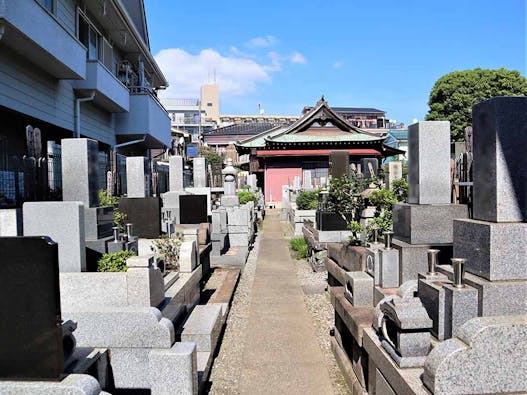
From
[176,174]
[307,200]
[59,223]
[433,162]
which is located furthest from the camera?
[307,200]

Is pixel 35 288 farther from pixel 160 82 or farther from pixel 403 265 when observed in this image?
pixel 160 82

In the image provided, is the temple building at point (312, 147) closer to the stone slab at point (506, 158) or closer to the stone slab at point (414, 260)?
the stone slab at point (414, 260)

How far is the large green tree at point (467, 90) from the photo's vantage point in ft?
124

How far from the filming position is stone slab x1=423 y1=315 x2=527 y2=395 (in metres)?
2.48

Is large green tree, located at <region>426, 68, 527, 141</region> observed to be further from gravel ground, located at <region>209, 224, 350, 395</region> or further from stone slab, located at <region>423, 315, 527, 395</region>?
stone slab, located at <region>423, 315, 527, 395</region>

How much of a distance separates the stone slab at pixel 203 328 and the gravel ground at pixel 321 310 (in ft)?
4.70

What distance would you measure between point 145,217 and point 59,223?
4.30m

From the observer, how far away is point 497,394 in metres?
2.54

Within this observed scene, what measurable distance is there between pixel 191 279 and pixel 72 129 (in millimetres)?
9826

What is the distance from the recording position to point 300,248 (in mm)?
12352

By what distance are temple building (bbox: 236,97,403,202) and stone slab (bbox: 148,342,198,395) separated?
28.7 m

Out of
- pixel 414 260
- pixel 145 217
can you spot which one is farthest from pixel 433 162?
pixel 145 217

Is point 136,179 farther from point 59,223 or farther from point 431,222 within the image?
point 431,222

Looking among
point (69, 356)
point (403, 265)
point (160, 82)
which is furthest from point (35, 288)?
point (160, 82)
